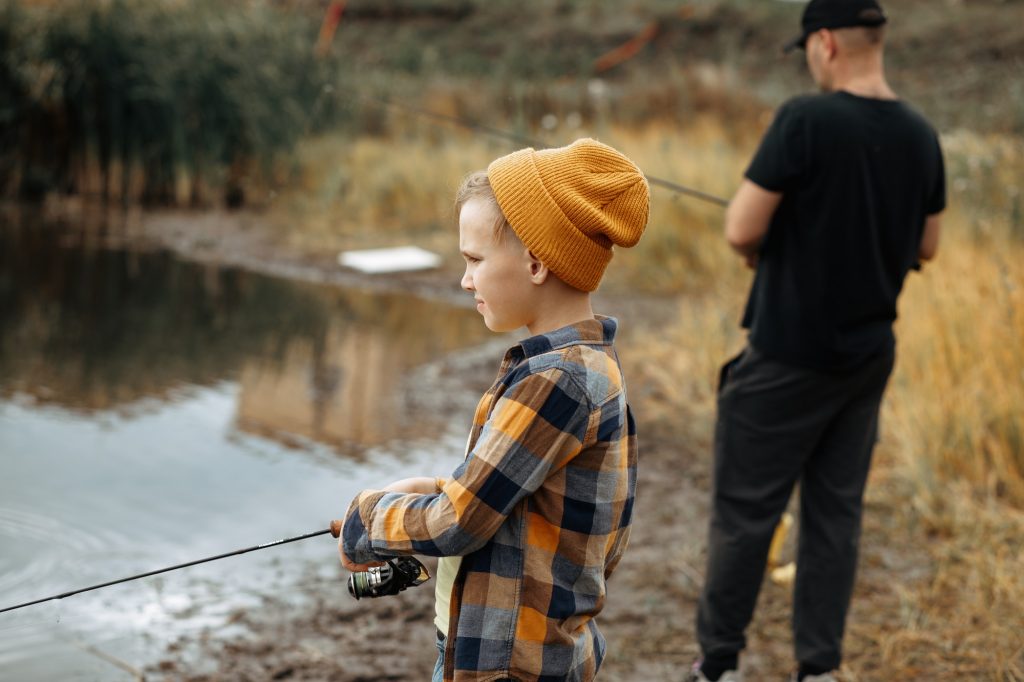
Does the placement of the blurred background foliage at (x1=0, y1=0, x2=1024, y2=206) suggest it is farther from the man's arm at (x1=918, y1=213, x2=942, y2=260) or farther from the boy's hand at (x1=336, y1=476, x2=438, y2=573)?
the boy's hand at (x1=336, y1=476, x2=438, y2=573)

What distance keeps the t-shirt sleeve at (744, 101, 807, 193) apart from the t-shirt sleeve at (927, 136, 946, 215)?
421mm

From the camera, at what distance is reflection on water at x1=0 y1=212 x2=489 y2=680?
12.4 ft

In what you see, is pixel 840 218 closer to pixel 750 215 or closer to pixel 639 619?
pixel 750 215

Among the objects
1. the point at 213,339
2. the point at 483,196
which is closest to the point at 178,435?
the point at 213,339

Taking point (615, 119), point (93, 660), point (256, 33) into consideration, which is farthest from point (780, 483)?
point (615, 119)

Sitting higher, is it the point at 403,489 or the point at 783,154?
the point at 783,154

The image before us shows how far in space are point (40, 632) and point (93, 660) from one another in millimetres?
257

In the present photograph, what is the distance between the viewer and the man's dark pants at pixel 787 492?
3.28 meters

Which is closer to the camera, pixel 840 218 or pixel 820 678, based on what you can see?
pixel 840 218

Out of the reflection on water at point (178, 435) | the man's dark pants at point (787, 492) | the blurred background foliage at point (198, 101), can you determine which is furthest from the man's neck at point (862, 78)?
the blurred background foliage at point (198, 101)

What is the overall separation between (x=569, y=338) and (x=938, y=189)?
1.82 metres

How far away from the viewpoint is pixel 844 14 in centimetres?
319

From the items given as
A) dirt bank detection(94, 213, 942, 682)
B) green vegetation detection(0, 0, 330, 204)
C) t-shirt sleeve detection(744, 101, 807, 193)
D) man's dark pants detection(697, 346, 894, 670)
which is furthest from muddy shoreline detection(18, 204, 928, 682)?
green vegetation detection(0, 0, 330, 204)

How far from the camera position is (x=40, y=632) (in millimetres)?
3537
